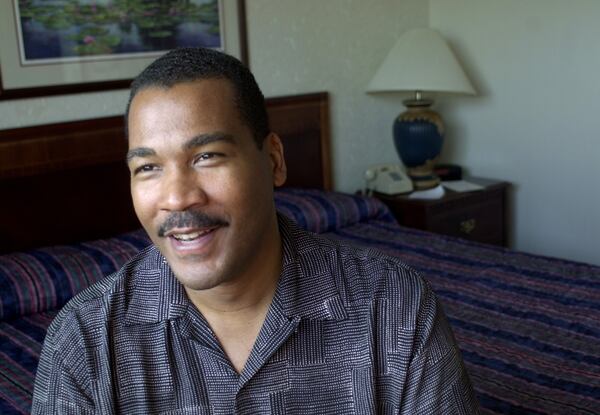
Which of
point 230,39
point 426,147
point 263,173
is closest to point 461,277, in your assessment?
point 426,147

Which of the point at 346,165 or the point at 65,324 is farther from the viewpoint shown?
the point at 346,165

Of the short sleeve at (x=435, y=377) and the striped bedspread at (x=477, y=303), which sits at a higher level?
the short sleeve at (x=435, y=377)

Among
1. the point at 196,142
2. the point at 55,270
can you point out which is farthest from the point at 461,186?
the point at 196,142

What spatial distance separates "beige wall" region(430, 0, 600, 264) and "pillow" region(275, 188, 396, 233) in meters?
0.76

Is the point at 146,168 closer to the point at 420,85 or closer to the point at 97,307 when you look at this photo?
the point at 97,307

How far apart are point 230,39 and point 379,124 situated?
88 cm

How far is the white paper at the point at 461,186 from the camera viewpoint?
10.5 feet

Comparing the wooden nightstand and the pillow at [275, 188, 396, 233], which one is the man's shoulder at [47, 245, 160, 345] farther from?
the wooden nightstand

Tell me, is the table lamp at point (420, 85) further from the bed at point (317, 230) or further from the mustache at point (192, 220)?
the mustache at point (192, 220)

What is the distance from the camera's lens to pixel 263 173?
3.34 ft

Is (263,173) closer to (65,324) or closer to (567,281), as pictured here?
(65,324)

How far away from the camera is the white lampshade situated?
3131 millimetres

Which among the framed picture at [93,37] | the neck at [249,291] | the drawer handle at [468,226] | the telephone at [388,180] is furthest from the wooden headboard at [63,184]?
the neck at [249,291]

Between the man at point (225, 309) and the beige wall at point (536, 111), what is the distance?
2.29m
